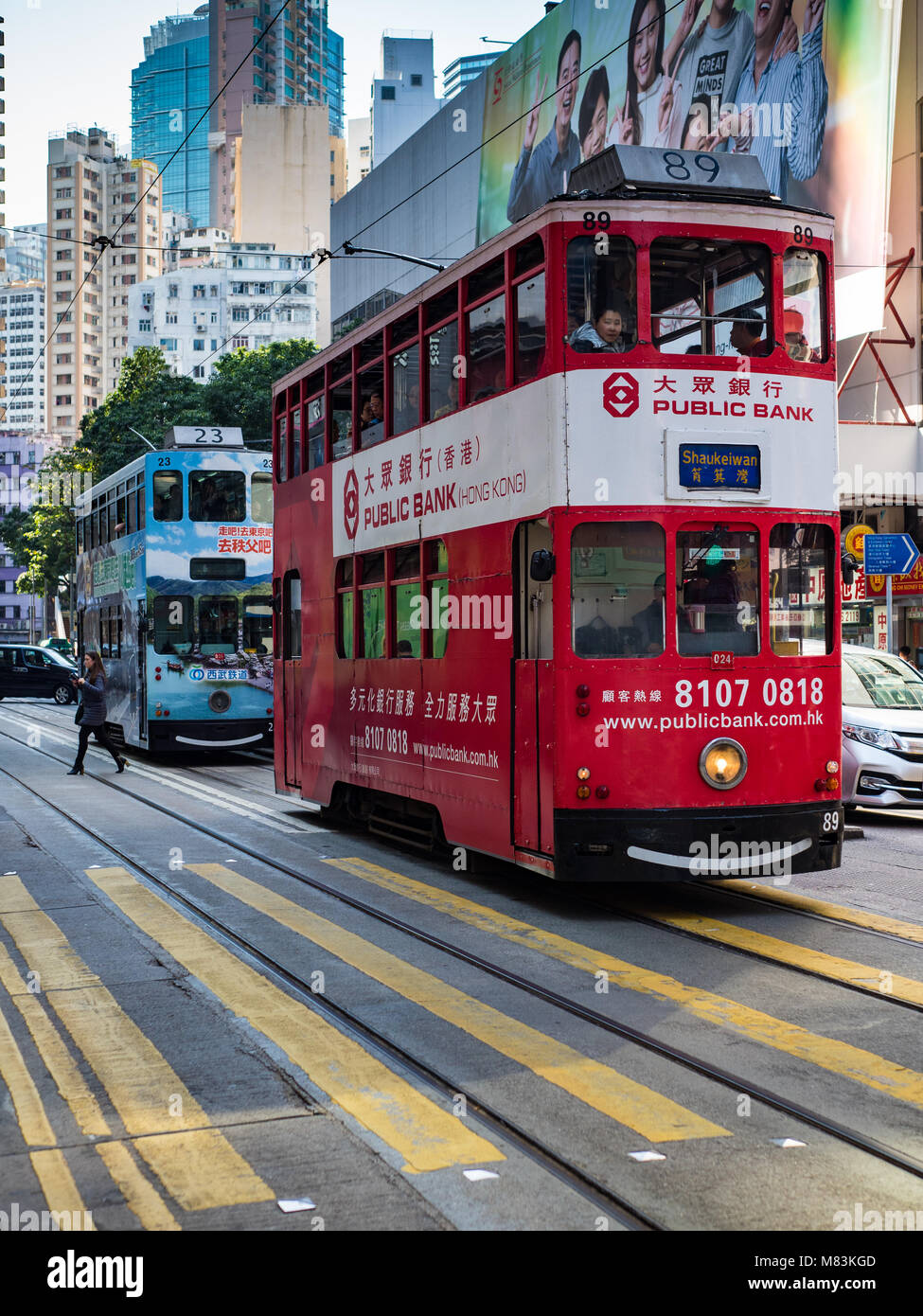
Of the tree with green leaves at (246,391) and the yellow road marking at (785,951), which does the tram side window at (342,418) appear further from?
the tree with green leaves at (246,391)

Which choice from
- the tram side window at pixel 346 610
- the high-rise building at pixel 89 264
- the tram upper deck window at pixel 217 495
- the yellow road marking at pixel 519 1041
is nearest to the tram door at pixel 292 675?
the tram side window at pixel 346 610

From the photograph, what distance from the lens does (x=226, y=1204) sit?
442cm

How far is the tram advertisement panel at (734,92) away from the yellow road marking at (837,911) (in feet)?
43.4

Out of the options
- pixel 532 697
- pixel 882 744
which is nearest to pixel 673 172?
pixel 532 697

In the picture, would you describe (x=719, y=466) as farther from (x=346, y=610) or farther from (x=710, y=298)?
(x=346, y=610)

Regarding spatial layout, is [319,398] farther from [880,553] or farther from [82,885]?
[880,553]

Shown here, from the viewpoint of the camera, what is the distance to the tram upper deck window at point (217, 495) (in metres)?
20.9

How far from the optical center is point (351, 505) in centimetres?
1247

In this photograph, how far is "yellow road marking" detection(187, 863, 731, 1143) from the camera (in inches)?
205

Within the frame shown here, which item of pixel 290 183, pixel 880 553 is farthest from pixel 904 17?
pixel 290 183

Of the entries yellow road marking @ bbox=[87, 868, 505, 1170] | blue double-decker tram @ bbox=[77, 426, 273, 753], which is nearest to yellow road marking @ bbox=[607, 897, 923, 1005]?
yellow road marking @ bbox=[87, 868, 505, 1170]

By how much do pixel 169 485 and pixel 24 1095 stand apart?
52.6 ft

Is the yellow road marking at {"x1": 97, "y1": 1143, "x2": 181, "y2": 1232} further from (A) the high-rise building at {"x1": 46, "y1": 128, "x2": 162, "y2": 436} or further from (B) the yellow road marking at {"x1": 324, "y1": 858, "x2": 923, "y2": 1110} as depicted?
(A) the high-rise building at {"x1": 46, "y1": 128, "x2": 162, "y2": 436}
